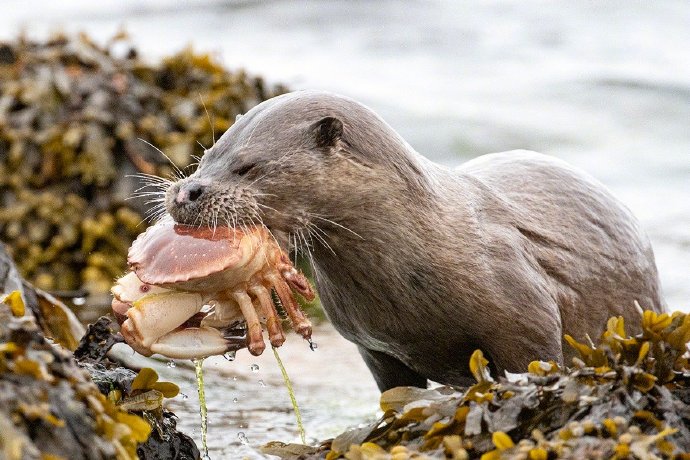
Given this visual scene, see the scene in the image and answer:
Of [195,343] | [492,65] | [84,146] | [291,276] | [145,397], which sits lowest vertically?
[492,65]

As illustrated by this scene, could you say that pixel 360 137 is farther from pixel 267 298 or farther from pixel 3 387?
pixel 3 387

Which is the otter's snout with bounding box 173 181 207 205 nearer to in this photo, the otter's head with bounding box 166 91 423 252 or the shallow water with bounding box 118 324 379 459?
the otter's head with bounding box 166 91 423 252

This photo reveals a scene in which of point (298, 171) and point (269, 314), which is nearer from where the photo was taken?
point (269, 314)

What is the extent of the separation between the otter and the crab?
3.9 inches

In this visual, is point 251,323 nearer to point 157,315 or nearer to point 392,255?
point 157,315

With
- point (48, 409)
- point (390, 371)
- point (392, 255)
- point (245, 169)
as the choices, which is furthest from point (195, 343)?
point (390, 371)

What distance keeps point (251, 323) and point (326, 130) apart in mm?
684

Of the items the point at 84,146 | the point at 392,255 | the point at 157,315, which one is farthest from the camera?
the point at 84,146

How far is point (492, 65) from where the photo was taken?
60.7ft

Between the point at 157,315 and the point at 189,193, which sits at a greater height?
Result: the point at 189,193

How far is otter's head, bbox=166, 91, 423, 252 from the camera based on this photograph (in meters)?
3.80

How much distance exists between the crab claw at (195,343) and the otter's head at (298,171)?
335mm

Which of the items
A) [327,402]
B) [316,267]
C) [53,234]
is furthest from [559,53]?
[316,267]

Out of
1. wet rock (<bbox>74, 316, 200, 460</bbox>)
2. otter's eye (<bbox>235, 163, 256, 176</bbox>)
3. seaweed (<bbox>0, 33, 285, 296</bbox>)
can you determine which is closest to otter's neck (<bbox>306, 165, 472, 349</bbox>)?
otter's eye (<bbox>235, 163, 256, 176</bbox>)
